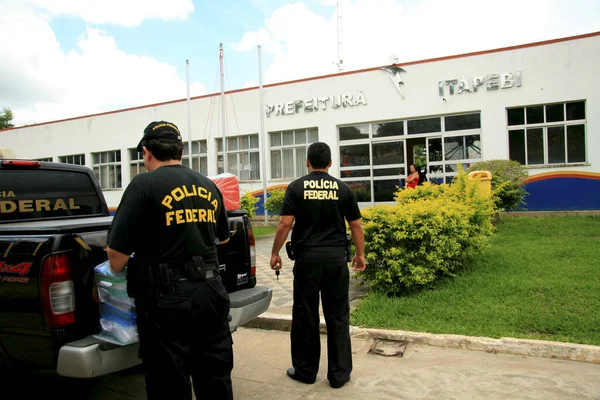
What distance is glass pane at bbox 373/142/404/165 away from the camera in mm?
15852

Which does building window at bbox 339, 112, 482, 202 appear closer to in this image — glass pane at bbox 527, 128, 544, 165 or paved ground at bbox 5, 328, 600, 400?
glass pane at bbox 527, 128, 544, 165

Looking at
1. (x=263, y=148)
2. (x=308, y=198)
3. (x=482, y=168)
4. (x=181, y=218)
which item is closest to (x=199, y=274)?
(x=181, y=218)

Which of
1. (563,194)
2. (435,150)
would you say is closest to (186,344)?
(563,194)

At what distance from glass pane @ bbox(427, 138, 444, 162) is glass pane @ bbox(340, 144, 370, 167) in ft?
7.31

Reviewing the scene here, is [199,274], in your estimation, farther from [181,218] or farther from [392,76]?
[392,76]

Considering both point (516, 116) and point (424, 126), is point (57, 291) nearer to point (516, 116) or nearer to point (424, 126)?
point (424, 126)

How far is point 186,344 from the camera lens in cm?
250

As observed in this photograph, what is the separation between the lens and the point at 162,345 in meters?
2.45

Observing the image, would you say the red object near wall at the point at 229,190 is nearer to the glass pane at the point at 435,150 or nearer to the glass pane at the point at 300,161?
the glass pane at the point at 435,150

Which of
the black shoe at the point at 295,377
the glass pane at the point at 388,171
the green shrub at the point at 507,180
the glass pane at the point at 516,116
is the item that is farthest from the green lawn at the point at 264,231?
the black shoe at the point at 295,377

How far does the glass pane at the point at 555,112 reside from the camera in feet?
44.5

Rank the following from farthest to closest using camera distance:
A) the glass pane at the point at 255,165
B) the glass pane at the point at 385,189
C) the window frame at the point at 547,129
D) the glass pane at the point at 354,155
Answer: the glass pane at the point at 255,165, the glass pane at the point at 354,155, the glass pane at the point at 385,189, the window frame at the point at 547,129

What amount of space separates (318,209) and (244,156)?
1561 centimetres

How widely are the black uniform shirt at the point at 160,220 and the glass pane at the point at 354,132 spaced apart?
14.3 meters
